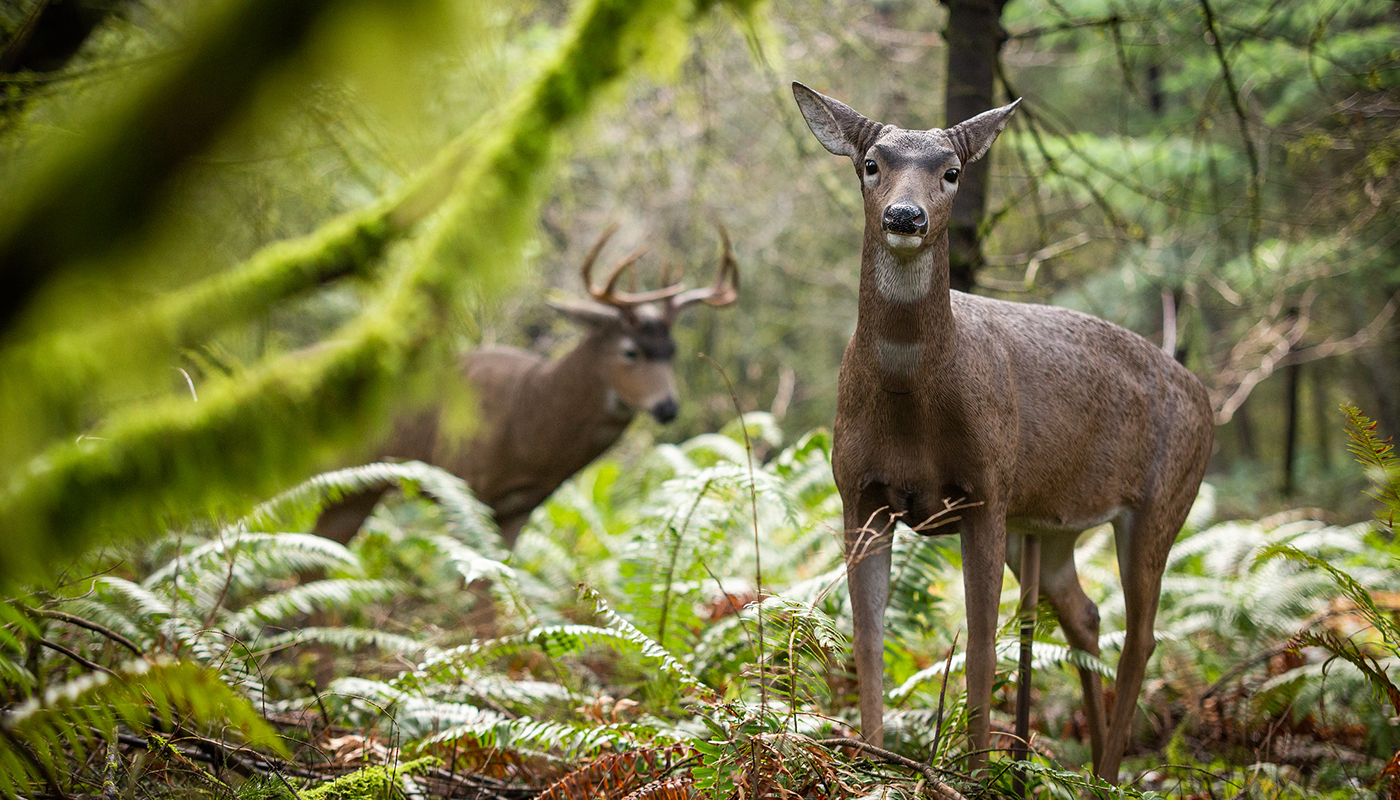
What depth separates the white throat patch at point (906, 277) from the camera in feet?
8.25

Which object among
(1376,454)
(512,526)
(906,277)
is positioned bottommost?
Result: (512,526)

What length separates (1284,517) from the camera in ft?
28.7

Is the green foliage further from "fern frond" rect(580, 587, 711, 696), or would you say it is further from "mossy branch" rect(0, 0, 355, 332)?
"mossy branch" rect(0, 0, 355, 332)

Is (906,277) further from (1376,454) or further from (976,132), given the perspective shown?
(1376,454)

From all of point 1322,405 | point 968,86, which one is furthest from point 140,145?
point 1322,405

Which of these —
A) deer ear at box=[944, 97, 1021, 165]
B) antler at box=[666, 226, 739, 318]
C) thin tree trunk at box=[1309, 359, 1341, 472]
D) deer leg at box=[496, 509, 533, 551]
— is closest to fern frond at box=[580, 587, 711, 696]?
deer ear at box=[944, 97, 1021, 165]

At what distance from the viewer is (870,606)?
279cm

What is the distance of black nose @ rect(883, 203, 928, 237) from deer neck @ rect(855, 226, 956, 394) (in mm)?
174

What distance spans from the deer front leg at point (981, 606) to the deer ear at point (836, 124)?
117 centimetres

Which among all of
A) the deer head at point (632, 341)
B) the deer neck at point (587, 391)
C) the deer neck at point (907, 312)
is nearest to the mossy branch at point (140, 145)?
the deer neck at point (907, 312)

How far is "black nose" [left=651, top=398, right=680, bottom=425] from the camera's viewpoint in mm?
6500

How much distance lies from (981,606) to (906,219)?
1.25m

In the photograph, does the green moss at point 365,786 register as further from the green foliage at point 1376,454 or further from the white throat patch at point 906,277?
the green foliage at point 1376,454

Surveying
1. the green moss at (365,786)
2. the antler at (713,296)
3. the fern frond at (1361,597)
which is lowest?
the green moss at (365,786)
